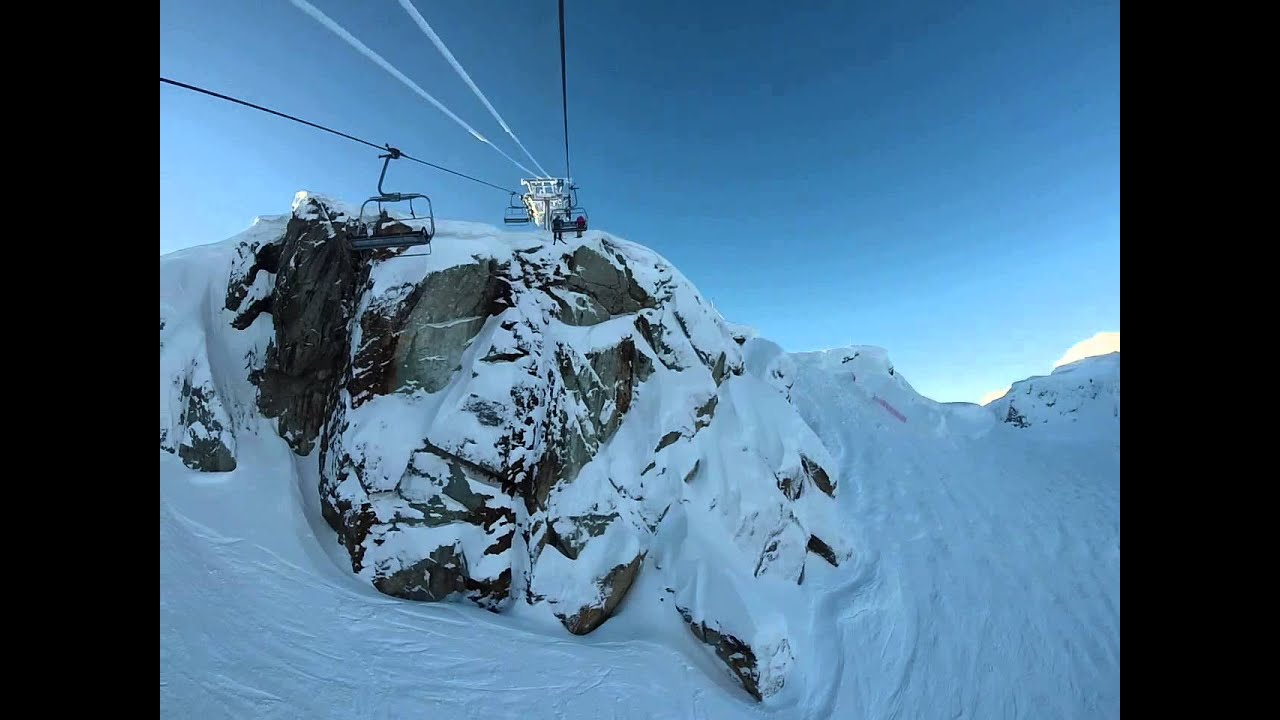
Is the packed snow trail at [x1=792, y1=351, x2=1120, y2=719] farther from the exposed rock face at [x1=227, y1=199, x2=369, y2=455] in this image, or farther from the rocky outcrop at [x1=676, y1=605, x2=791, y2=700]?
the exposed rock face at [x1=227, y1=199, x2=369, y2=455]

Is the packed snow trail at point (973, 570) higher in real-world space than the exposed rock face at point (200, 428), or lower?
lower

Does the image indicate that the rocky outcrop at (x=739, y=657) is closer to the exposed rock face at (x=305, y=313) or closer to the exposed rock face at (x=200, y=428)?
the exposed rock face at (x=305, y=313)

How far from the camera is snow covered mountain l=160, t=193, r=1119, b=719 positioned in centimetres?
781

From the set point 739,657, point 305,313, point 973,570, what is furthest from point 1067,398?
point 305,313

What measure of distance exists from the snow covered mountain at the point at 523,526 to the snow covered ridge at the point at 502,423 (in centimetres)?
6

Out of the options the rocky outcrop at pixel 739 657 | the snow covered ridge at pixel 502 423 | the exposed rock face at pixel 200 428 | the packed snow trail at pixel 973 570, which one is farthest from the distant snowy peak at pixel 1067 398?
the exposed rock face at pixel 200 428

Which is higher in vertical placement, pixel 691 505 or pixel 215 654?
pixel 691 505

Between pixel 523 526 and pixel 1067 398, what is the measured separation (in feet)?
103

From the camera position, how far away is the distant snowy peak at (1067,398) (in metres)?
24.3
